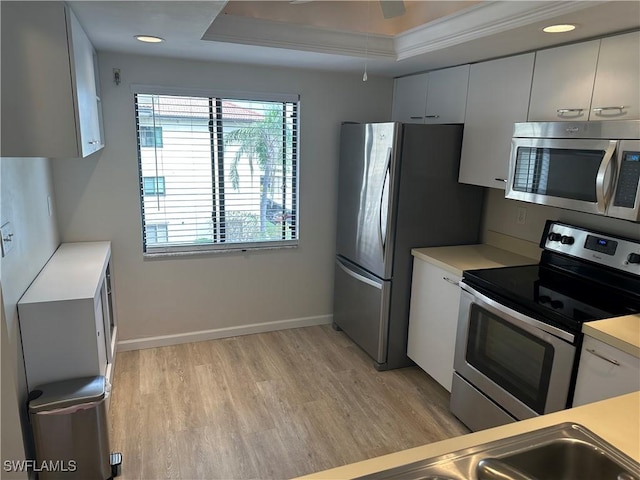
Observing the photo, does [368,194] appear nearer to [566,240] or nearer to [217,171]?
[217,171]

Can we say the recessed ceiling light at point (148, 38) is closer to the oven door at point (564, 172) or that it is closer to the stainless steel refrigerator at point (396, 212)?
the stainless steel refrigerator at point (396, 212)

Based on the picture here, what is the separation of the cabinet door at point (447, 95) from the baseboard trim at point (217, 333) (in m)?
1.97

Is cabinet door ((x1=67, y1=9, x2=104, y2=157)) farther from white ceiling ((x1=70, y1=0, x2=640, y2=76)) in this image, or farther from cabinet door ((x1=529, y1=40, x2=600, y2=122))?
cabinet door ((x1=529, y1=40, x2=600, y2=122))

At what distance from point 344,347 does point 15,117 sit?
2.70 meters

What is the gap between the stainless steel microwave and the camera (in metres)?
1.88

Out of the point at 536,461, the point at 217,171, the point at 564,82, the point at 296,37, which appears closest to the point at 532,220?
the point at 564,82

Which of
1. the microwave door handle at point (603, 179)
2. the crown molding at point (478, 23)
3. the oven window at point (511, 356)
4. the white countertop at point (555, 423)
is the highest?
the crown molding at point (478, 23)

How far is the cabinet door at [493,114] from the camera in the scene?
2.51 meters

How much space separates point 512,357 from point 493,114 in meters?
1.43

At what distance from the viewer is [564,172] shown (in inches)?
86.5

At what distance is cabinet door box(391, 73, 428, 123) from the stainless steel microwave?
3.57 ft

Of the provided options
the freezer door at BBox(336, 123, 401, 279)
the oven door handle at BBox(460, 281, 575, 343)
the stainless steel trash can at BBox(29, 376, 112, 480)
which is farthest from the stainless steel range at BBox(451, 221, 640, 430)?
the stainless steel trash can at BBox(29, 376, 112, 480)

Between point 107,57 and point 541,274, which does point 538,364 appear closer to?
point 541,274

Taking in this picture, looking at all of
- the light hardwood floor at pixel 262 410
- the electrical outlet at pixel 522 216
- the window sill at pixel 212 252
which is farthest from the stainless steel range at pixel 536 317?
the window sill at pixel 212 252
